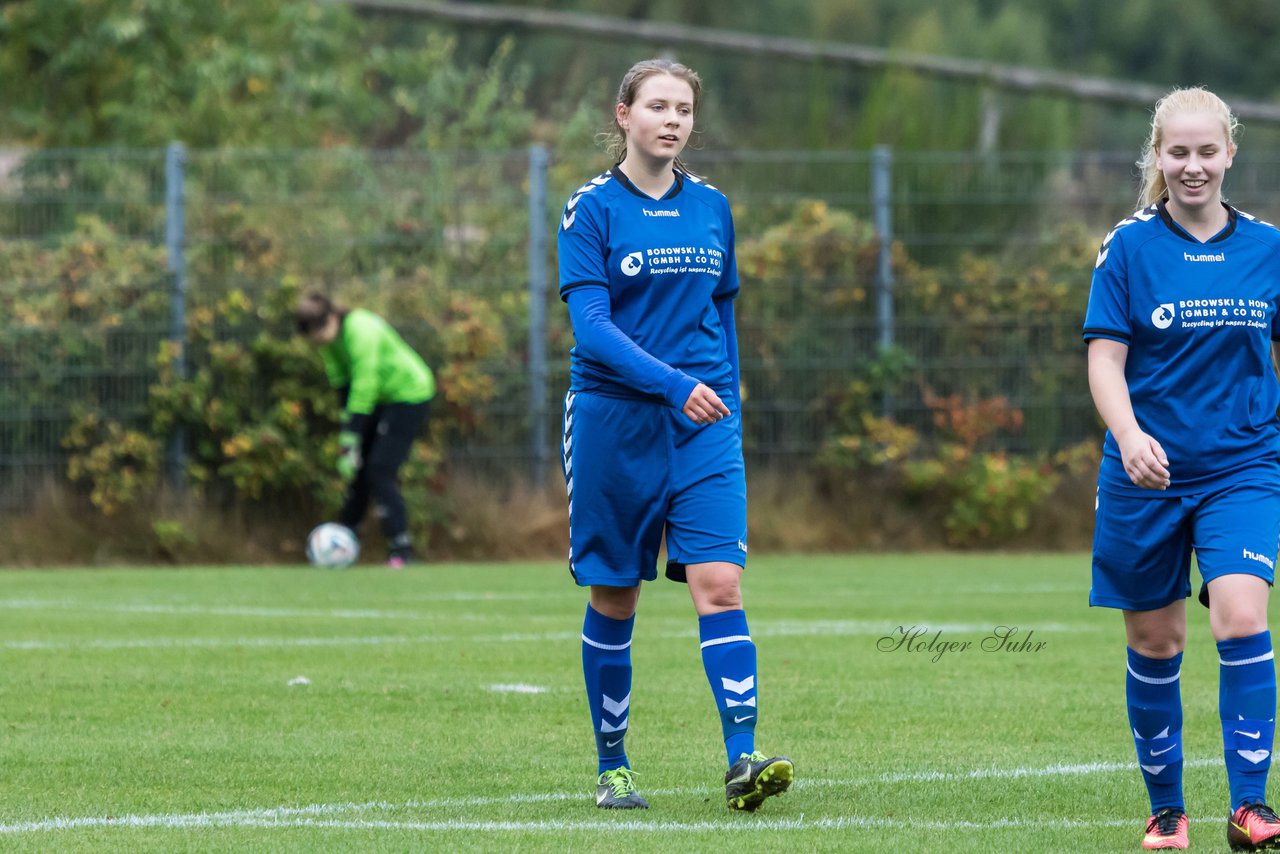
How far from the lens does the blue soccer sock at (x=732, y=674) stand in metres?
5.65

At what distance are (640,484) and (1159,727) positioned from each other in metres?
1.52

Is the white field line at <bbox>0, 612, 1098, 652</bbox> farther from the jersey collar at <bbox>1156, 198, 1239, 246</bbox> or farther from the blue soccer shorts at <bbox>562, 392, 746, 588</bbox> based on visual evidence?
the jersey collar at <bbox>1156, 198, 1239, 246</bbox>

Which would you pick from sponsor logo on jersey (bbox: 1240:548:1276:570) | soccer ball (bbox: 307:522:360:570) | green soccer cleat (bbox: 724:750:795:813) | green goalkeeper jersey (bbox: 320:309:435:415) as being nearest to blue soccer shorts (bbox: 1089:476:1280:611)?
sponsor logo on jersey (bbox: 1240:548:1276:570)

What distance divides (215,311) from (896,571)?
18.0 ft

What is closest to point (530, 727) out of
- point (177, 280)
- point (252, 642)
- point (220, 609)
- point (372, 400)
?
point (252, 642)

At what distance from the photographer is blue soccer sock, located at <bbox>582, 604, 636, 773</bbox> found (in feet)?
19.7

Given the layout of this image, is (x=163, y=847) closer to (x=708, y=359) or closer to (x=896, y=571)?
(x=708, y=359)


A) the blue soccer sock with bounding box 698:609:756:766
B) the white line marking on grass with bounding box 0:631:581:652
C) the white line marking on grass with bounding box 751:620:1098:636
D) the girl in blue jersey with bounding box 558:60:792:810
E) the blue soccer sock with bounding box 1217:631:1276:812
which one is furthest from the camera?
the white line marking on grass with bounding box 751:620:1098:636

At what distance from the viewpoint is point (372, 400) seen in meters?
14.7

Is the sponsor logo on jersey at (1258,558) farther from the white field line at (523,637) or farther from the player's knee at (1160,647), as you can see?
the white field line at (523,637)

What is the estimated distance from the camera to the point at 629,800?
5836 mm

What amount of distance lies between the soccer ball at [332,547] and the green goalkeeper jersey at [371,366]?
85 centimetres

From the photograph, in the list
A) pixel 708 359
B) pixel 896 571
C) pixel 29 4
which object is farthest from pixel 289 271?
pixel 708 359

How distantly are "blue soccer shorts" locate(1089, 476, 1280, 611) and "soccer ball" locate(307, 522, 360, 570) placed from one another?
10120 millimetres
